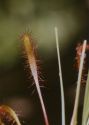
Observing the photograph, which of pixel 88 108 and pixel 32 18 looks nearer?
pixel 88 108

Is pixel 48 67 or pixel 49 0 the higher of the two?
pixel 49 0

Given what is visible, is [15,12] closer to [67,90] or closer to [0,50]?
[0,50]

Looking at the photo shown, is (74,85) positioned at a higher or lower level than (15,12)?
lower

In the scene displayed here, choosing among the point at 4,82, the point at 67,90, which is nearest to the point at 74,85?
the point at 67,90

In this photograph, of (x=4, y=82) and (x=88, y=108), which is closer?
(x=88, y=108)

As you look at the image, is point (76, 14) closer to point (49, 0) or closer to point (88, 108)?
point (49, 0)
